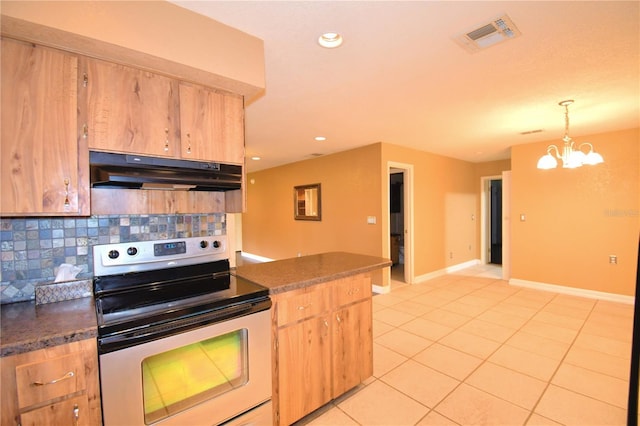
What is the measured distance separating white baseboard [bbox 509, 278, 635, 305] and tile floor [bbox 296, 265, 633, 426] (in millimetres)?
161

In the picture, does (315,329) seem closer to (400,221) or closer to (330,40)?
(330,40)

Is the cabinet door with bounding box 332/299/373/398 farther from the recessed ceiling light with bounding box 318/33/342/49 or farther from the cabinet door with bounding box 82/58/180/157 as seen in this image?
the recessed ceiling light with bounding box 318/33/342/49

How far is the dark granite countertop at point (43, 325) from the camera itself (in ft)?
3.40

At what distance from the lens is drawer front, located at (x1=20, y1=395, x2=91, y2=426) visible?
1057 mm

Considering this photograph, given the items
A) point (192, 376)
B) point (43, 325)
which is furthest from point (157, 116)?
point (192, 376)

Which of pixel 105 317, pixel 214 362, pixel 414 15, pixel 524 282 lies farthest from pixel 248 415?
pixel 524 282

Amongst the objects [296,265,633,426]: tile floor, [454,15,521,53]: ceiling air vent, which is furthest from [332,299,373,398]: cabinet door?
[454,15,521,53]: ceiling air vent

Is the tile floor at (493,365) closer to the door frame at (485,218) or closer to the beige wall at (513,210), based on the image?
the beige wall at (513,210)

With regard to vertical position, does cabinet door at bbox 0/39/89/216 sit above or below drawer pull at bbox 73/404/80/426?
above

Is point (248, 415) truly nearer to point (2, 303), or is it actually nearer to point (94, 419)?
point (94, 419)

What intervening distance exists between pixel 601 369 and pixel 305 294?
267 cm

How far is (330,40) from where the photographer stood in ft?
6.03

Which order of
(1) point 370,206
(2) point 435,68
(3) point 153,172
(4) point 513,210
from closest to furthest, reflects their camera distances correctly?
1. (3) point 153,172
2. (2) point 435,68
3. (1) point 370,206
4. (4) point 513,210

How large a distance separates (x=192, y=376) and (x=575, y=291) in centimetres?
550
